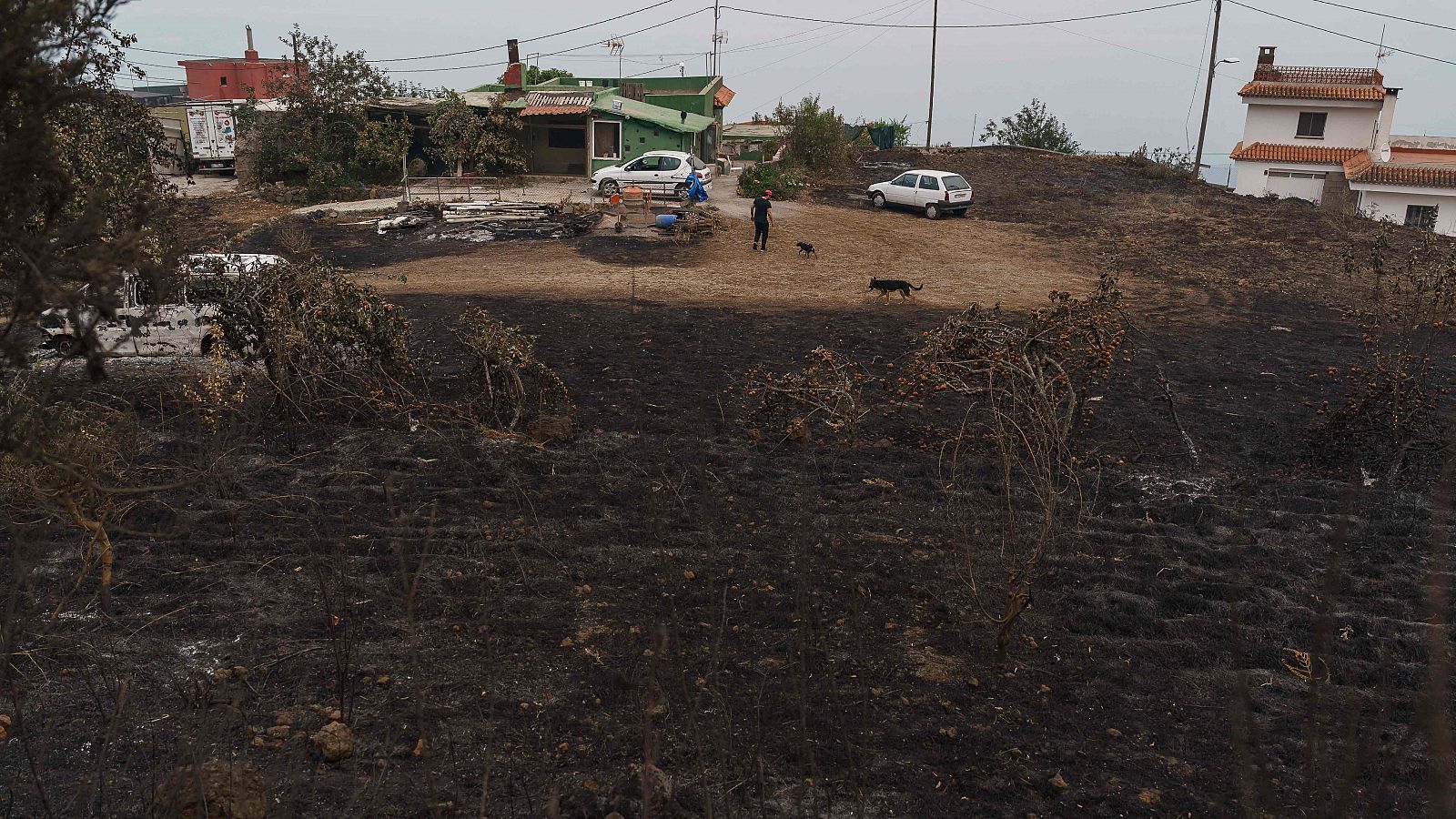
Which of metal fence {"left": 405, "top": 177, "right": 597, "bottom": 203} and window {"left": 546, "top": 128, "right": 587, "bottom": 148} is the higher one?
window {"left": 546, "top": 128, "right": 587, "bottom": 148}

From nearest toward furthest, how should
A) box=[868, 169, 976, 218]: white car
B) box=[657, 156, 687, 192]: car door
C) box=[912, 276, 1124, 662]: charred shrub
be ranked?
1. box=[912, 276, 1124, 662]: charred shrub
2. box=[868, 169, 976, 218]: white car
3. box=[657, 156, 687, 192]: car door

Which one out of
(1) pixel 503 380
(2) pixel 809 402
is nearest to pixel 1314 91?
(2) pixel 809 402

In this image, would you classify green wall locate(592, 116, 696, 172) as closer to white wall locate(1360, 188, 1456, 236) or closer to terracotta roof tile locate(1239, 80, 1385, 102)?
terracotta roof tile locate(1239, 80, 1385, 102)

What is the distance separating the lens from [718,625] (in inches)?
281

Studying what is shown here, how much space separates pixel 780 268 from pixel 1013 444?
51.3 ft

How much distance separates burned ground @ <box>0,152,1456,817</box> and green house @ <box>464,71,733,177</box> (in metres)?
21.6

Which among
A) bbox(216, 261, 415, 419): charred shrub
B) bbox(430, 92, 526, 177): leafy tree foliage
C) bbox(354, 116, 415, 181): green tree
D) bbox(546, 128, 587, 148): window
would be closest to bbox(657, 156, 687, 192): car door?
bbox(430, 92, 526, 177): leafy tree foliage

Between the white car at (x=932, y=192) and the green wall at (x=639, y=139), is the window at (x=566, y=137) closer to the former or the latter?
the green wall at (x=639, y=139)

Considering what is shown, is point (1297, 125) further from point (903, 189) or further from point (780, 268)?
point (780, 268)

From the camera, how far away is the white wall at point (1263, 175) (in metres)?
38.2

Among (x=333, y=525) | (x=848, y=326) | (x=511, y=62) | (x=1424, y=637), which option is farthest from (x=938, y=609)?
(x=511, y=62)

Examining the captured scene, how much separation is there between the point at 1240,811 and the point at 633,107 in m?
32.3

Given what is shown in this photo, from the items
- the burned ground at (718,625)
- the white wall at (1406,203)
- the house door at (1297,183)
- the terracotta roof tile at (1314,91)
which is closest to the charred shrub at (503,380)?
the burned ground at (718,625)

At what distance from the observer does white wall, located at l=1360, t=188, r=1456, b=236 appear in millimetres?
35906
